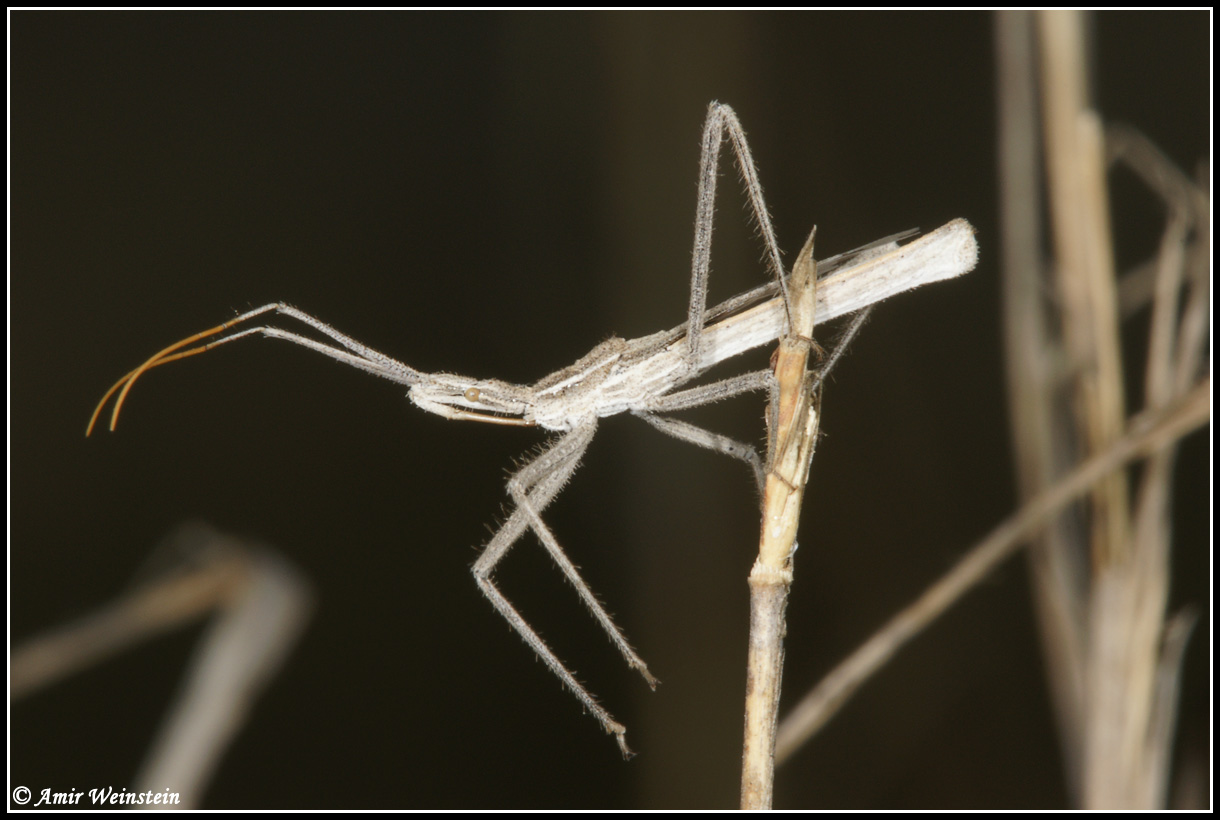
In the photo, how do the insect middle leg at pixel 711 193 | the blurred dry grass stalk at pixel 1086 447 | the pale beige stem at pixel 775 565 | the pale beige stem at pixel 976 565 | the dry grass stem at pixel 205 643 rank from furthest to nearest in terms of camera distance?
the insect middle leg at pixel 711 193
the dry grass stem at pixel 205 643
the blurred dry grass stalk at pixel 1086 447
the pale beige stem at pixel 976 565
the pale beige stem at pixel 775 565

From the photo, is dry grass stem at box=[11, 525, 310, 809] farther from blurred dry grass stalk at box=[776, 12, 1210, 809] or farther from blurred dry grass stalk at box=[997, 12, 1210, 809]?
blurred dry grass stalk at box=[997, 12, 1210, 809]

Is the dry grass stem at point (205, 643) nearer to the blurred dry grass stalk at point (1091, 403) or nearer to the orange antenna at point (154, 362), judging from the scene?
the orange antenna at point (154, 362)

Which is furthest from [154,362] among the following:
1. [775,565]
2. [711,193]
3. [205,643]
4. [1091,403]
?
[1091,403]

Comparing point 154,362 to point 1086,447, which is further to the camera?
point 154,362

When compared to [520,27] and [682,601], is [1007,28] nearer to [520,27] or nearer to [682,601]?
[520,27]

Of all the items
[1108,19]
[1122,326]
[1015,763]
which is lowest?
[1015,763]

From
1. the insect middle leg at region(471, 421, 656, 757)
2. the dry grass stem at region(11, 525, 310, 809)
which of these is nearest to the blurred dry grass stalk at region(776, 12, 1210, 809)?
the insect middle leg at region(471, 421, 656, 757)

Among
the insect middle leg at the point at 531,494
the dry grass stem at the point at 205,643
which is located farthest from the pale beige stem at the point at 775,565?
the dry grass stem at the point at 205,643

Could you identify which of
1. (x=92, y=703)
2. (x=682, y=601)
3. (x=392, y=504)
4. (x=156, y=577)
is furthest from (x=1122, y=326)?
(x=92, y=703)

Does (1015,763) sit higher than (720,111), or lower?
lower

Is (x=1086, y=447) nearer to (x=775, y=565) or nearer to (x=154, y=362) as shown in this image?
(x=775, y=565)

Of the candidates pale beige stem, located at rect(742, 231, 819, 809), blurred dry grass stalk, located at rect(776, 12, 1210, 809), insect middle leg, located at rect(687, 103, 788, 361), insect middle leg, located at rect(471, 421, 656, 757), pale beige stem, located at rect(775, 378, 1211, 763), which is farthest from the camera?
insect middle leg, located at rect(471, 421, 656, 757)
